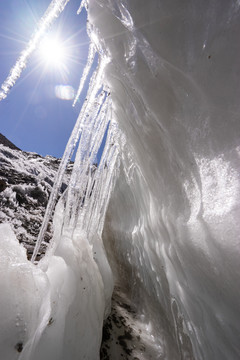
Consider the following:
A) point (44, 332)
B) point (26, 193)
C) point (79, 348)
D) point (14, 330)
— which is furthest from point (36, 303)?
point (26, 193)

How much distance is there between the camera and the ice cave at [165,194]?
0.98 metres

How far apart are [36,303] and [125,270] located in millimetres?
3884

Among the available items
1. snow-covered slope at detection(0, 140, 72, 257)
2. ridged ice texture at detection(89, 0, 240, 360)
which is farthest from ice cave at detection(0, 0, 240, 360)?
snow-covered slope at detection(0, 140, 72, 257)

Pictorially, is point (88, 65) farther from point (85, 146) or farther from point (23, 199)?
point (23, 199)

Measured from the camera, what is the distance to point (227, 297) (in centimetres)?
115

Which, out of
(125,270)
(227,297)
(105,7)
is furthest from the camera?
(125,270)

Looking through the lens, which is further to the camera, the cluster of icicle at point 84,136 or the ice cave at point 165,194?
the cluster of icicle at point 84,136

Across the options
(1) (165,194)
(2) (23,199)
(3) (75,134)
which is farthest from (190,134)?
(2) (23,199)

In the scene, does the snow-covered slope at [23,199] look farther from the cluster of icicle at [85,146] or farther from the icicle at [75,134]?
the icicle at [75,134]

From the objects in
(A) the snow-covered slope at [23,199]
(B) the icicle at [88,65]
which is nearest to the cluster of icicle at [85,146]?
(B) the icicle at [88,65]

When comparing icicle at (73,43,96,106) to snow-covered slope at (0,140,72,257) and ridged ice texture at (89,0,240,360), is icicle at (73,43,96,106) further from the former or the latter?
snow-covered slope at (0,140,72,257)

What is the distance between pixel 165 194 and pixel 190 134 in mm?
803

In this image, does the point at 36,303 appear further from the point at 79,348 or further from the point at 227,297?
the point at 227,297

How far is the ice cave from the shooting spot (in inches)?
38.4
